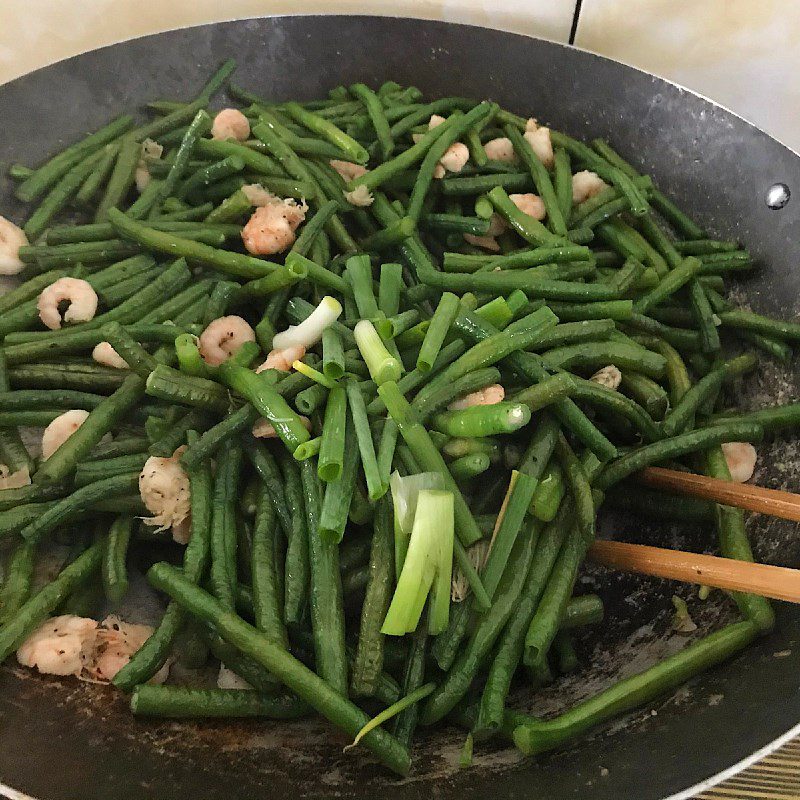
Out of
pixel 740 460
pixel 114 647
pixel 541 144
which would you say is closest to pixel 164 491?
pixel 114 647

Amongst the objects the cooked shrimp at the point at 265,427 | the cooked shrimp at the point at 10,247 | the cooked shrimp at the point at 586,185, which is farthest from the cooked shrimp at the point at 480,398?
the cooked shrimp at the point at 10,247

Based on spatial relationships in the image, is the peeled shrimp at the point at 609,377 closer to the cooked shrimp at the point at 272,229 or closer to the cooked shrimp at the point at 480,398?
the cooked shrimp at the point at 480,398

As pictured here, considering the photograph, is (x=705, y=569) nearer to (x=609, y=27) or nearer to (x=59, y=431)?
(x=59, y=431)

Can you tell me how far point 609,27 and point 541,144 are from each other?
1.03m

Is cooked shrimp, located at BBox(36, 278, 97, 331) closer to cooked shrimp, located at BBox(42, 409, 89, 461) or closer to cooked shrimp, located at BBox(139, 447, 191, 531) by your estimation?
cooked shrimp, located at BBox(42, 409, 89, 461)

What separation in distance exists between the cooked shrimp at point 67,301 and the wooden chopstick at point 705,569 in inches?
80.1

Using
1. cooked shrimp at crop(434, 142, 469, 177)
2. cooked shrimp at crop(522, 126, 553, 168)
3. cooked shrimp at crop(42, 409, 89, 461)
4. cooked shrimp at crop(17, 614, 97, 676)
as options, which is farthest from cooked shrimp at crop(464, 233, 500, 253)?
cooked shrimp at crop(17, 614, 97, 676)

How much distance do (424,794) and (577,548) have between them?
88 centimetres

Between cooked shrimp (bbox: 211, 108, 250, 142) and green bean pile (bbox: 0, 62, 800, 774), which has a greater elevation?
cooked shrimp (bbox: 211, 108, 250, 142)

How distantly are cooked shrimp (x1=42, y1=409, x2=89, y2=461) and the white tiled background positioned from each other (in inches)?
99.5

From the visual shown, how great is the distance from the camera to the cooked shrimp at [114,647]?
1996 mm

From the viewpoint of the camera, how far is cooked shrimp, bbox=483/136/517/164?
10.7ft

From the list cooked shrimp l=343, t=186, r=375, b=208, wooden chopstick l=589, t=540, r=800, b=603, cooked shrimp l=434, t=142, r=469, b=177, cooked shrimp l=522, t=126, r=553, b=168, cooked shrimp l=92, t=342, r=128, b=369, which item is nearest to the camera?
wooden chopstick l=589, t=540, r=800, b=603

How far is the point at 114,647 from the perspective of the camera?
2.05m
